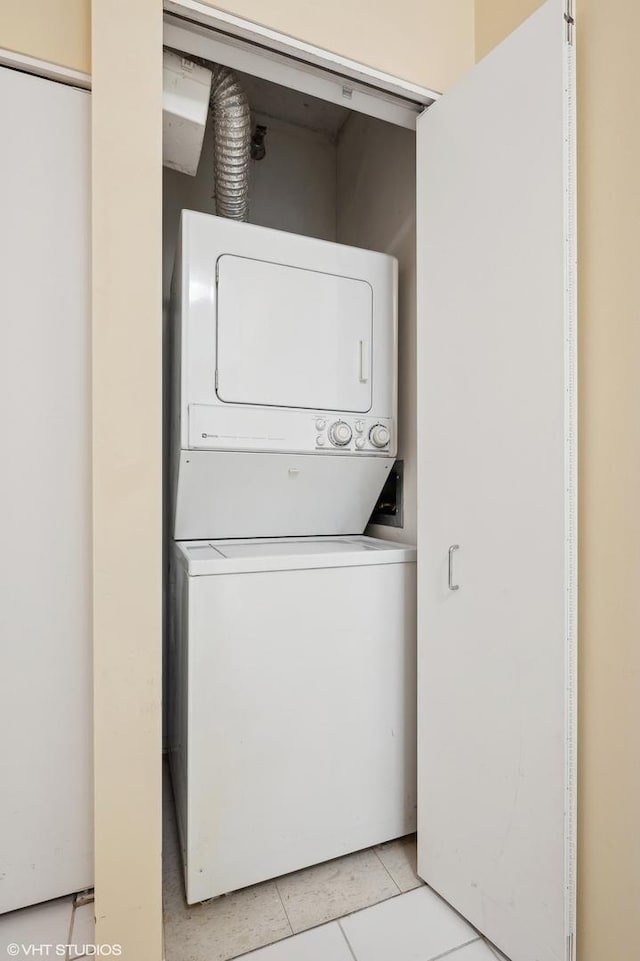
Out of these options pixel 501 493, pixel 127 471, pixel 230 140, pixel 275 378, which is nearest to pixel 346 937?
pixel 501 493

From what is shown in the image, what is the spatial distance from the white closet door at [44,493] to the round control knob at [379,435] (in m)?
1.01

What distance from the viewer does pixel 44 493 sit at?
1.51 m

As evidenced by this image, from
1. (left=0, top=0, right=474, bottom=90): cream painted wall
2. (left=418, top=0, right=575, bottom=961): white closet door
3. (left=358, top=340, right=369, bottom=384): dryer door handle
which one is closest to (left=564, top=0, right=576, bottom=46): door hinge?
(left=418, top=0, right=575, bottom=961): white closet door

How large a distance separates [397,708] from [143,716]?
3.05ft

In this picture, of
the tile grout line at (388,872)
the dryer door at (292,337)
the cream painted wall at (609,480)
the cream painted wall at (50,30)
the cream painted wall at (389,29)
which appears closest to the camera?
the cream painted wall at (609,480)

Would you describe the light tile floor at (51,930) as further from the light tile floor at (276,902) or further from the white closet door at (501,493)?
the white closet door at (501,493)

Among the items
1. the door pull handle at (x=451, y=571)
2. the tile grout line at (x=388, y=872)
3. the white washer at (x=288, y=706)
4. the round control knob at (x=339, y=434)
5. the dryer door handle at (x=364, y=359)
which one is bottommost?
the tile grout line at (x=388, y=872)

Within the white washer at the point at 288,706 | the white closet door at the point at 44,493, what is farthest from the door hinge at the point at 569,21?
the white washer at the point at 288,706

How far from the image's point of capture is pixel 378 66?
5.16 feet

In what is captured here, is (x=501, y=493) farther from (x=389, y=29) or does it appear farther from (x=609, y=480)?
(x=389, y=29)

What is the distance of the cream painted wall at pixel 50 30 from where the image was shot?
52.9 inches

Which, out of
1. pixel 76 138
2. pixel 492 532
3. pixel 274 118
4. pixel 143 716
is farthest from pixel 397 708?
pixel 274 118

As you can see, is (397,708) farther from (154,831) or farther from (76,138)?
(76,138)

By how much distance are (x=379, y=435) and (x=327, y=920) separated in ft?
5.16
